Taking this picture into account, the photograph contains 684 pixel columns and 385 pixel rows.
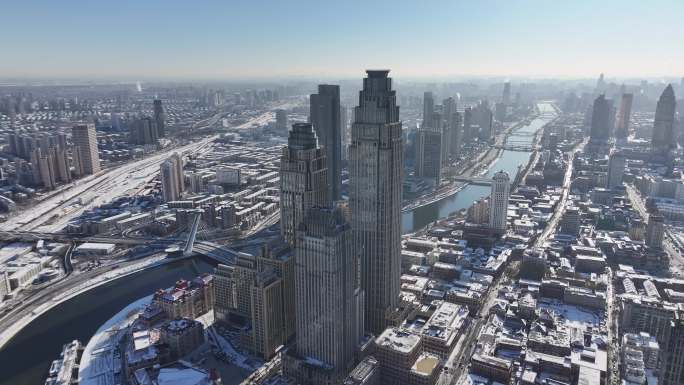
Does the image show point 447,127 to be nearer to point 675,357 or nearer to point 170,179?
point 170,179

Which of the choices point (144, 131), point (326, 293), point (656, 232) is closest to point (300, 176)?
point (326, 293)

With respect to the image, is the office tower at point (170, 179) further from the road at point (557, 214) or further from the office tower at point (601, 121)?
the office tower at point (601, 121)

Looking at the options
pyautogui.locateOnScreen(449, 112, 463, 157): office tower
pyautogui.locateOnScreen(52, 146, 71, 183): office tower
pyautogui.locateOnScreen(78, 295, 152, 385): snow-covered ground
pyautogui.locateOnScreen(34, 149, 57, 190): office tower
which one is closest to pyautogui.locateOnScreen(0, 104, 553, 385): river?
pyautogui.locateOnScreen(78, 295, 152, 385): snow-covered ground

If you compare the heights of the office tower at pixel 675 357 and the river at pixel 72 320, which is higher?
the office tower at pixel 675 357

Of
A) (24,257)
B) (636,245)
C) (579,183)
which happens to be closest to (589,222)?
(636,245)

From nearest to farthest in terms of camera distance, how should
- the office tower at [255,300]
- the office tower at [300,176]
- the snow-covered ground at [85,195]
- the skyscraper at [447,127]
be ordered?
the office tower at [255,300] < the office tower at [300,176] < the snow-covered ground at [85,195] < the skyscraper at [447,127]

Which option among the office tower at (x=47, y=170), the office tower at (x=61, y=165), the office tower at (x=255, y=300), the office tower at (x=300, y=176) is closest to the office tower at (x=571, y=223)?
the office tower at (x=300, y=176)
